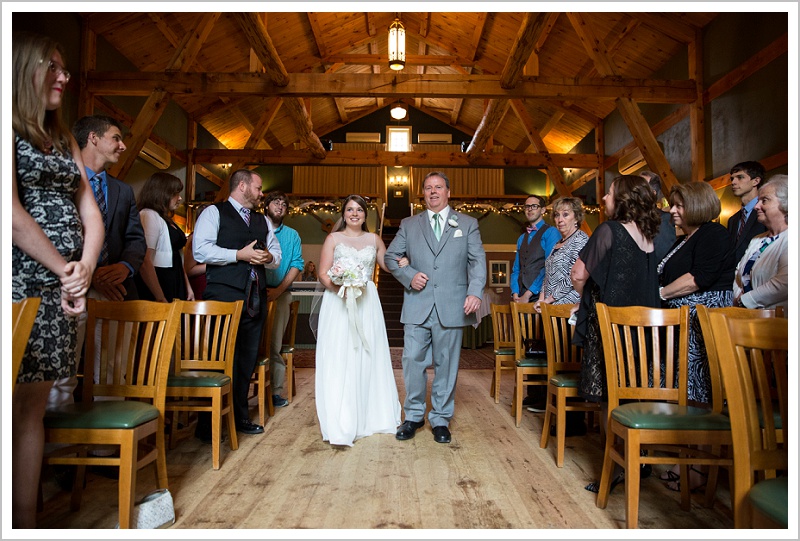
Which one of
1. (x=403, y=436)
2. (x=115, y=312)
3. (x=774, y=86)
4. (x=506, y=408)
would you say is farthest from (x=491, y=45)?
(x=115, y=312)

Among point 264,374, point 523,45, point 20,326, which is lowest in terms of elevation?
point 264,374

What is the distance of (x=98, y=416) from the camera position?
1891 millimetres

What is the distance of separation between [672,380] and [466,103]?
15452 mm

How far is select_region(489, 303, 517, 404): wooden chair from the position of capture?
459cm

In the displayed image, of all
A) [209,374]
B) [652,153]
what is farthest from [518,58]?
[209,374]

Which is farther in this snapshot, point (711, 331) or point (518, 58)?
point (518, 58)

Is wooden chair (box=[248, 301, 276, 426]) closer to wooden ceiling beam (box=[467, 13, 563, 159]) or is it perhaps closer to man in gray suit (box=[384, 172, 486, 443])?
man in gray suit (box=[384, 172, 486, 443])

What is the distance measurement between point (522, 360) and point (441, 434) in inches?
33.0

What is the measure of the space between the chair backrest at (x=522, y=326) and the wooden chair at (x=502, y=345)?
0.35 metres

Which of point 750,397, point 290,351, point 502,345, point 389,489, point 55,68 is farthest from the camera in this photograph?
point 502,345

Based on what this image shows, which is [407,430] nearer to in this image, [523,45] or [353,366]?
[353,366]

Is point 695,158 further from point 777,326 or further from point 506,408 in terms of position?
point 777,326

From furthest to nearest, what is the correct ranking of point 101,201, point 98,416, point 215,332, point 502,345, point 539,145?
point 539,145 → point 502,345 → point 215,332 → point 101,201 → point 98,416

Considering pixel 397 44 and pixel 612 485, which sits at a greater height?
pixel 397 44
